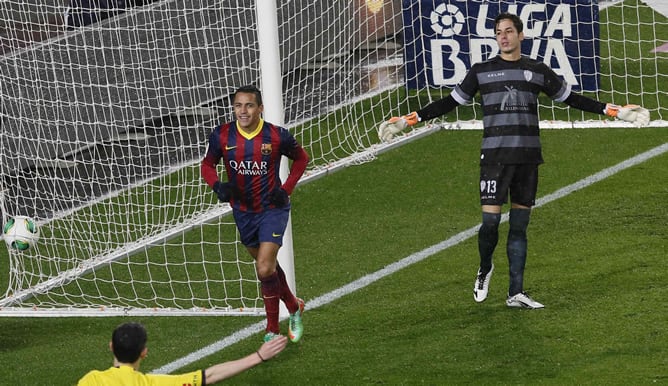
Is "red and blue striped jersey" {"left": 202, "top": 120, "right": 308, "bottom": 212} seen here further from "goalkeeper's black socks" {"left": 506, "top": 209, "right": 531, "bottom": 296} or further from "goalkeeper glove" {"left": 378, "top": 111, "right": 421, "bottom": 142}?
"goalkeeper's black socks" {"left": 506, "top": 209, "right": 531, "bottom": 296}

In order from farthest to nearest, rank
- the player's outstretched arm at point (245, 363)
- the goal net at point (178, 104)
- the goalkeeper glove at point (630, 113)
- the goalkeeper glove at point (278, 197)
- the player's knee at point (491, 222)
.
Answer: the goal net at point (178, 104) < the player's knee at point (491, 222) < the goalkeeper glove at point (630, 113) < the goalkeeper glove at point (278, 197) < the player's outstretched arm at point (245, 363)

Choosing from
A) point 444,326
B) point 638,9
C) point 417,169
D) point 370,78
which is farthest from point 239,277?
point 638,9

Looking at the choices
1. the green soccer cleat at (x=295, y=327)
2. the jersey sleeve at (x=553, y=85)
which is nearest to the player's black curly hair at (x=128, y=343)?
the green soccer cleat at (x=295, y=327)

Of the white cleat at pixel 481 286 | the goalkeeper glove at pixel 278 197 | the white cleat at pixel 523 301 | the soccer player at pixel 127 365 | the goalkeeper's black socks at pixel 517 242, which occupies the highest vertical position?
the soccer player at pixel 127 365

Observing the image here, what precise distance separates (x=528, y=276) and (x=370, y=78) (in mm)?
5424

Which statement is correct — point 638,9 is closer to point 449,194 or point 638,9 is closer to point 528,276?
point 449,194

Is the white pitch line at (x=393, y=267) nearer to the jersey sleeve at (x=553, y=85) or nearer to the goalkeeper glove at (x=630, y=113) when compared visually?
the jersey sleeve at (x=553, y=85)

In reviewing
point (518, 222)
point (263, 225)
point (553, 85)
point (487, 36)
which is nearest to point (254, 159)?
point (263, 225)

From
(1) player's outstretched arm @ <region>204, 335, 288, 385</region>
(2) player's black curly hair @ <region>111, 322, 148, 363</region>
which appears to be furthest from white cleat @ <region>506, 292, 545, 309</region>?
(2) player's black curly hair @ <region>111, 322, 148, 363</region>

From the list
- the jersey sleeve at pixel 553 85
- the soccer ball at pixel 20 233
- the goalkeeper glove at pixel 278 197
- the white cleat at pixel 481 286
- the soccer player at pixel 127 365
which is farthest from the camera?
the soccer ball at pixel 20 233

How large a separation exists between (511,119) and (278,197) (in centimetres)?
170

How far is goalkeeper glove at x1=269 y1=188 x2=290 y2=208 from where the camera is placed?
30.6ft

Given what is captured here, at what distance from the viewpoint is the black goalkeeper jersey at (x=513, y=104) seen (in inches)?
382

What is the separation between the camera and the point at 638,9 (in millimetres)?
17844
